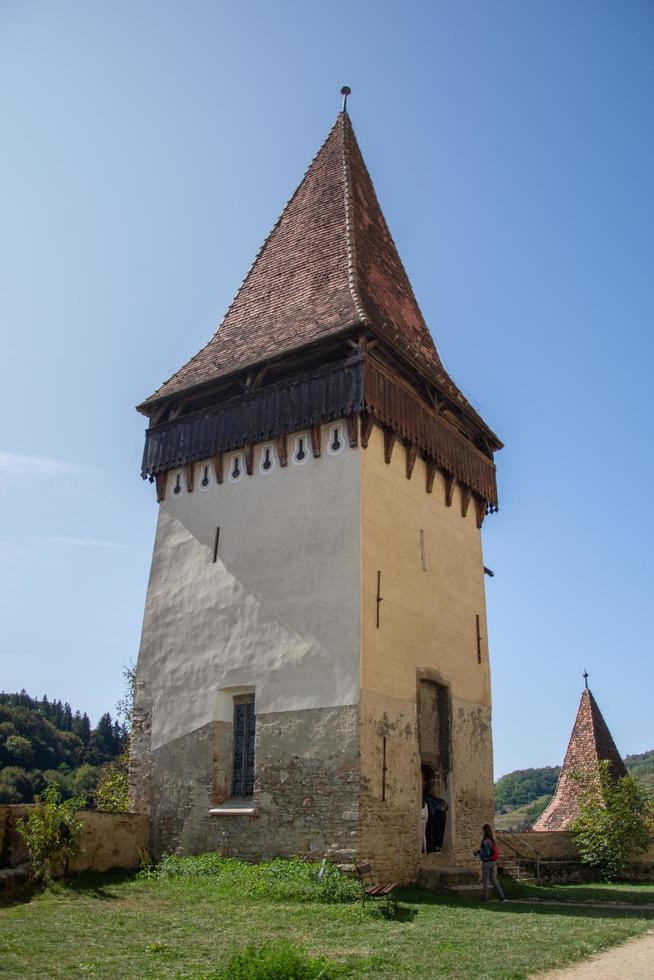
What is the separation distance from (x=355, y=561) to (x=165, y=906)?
5983 mm

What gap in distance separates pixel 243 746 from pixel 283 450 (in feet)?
18.1

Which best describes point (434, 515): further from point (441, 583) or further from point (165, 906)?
point (165, 906)

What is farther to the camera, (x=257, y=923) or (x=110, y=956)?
(x=257, y=923)

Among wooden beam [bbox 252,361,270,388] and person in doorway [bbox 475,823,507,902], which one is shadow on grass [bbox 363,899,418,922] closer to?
person in doorway [bbox 475,823,507,902]

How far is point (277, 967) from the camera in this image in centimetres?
627

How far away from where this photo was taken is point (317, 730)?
13367 mm

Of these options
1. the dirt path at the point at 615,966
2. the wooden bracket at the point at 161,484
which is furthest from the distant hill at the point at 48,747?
the dirt path at the point at 615,966

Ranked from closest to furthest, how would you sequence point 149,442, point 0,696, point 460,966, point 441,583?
1. point 460,966
2. point 441,583
3. point 149,442
4. point 0,696

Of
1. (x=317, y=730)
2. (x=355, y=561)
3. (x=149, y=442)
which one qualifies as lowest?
(x=317, y=730)

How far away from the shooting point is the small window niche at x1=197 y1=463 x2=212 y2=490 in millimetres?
16953

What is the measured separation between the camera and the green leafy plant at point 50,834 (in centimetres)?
1183

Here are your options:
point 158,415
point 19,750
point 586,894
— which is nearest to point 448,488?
point 158,415

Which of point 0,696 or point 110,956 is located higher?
point 0,696

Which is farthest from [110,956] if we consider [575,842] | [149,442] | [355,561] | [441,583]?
[575,842]
